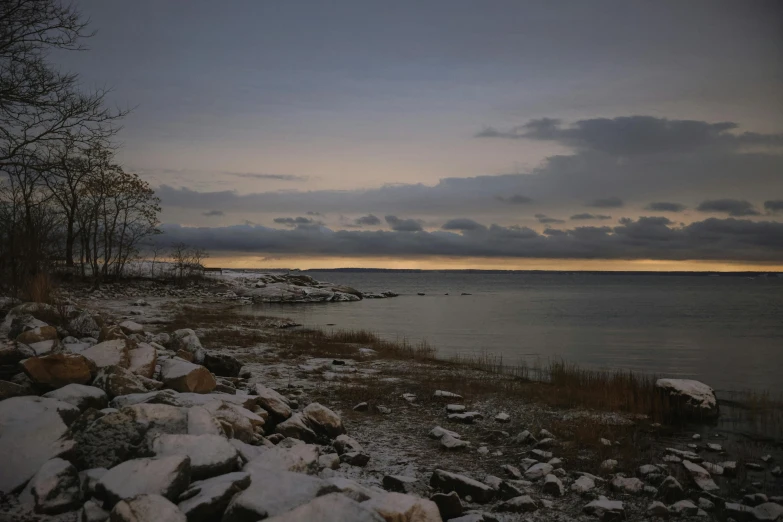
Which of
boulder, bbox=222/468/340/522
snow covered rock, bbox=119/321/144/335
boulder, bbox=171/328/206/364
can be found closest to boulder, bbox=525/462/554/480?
boulder, bbox=222/468/340/522

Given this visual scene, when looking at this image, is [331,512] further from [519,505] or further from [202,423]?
[519,505]

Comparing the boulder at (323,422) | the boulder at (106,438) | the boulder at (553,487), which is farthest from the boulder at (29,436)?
the boulder at (553,487)

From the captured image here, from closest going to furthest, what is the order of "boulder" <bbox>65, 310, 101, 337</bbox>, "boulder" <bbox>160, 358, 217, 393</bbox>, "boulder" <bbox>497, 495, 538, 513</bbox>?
1. "boulder" <bbox>497, 495, 538, 513</bbox>
2. "boulder" <bbox>160, 358, 217, 393</bbox>
3. "boulder" <bbox>65, 310, 101, 337</bbox>

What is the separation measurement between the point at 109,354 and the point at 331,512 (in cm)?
518

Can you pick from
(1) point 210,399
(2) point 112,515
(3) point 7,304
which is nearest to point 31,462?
(2) point 112,515

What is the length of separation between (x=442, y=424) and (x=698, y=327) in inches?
1136

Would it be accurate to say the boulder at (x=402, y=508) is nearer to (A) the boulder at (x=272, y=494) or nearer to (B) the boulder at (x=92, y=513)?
(A) the boulder at (x=272, y=494)

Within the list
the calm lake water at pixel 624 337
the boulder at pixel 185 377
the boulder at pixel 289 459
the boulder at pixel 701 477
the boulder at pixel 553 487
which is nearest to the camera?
the boulder at pixel 289 459

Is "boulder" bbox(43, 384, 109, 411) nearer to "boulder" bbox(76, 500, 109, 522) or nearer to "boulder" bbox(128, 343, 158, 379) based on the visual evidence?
"boulder" bbox(128, 343, 158, 379)

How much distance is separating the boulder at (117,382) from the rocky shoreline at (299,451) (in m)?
0.02

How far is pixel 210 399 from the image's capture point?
6988 mm

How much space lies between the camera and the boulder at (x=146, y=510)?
376cm

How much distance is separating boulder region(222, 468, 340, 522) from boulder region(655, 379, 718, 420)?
9.08 metres

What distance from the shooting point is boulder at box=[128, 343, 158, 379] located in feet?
25.1
